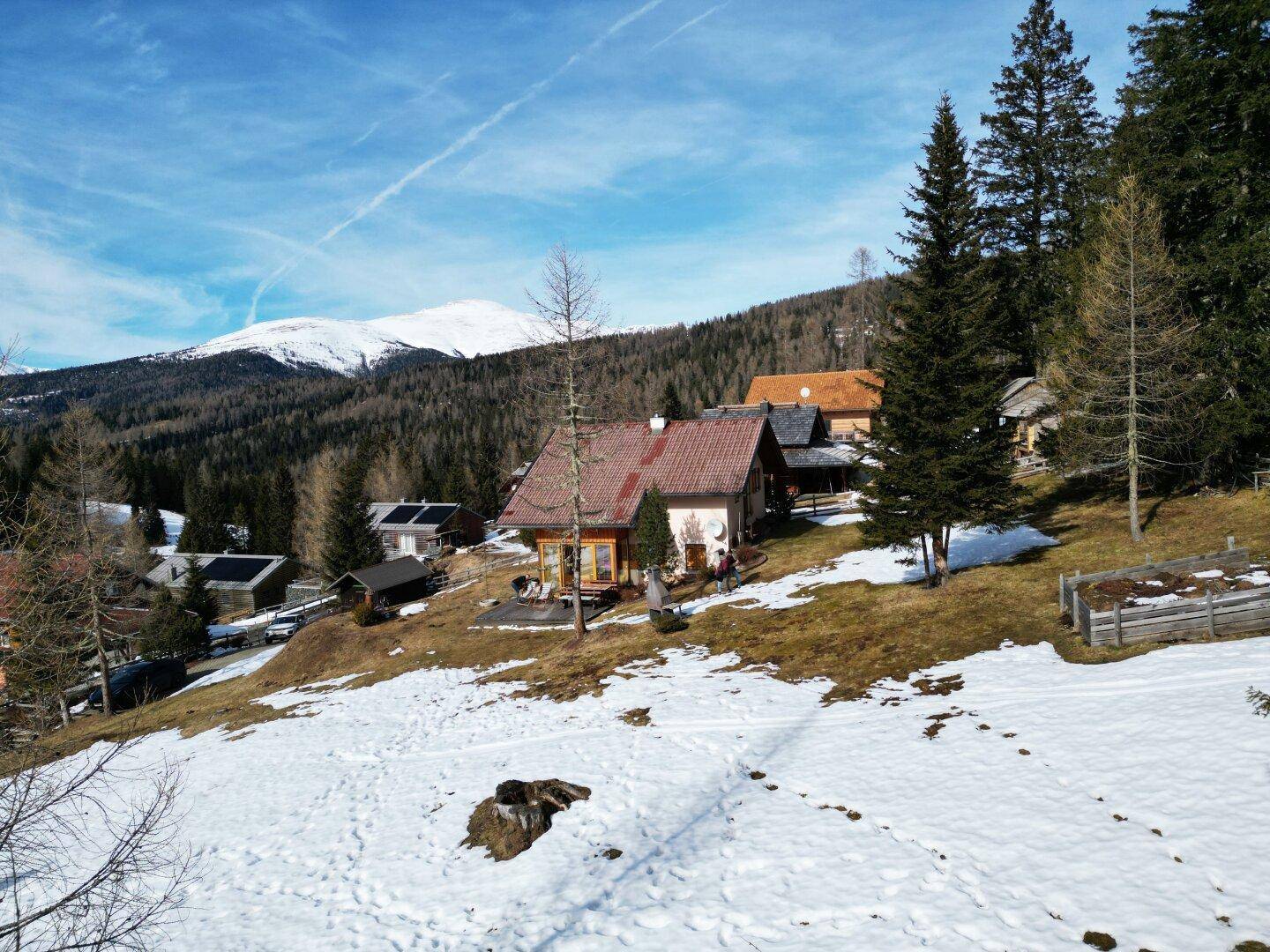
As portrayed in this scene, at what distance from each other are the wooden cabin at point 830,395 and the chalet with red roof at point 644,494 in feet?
112

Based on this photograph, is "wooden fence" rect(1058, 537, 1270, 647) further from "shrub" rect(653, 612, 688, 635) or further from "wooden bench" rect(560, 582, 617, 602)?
"wooden bench" rect(560, 582, 617, 602)

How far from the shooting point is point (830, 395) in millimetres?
70875

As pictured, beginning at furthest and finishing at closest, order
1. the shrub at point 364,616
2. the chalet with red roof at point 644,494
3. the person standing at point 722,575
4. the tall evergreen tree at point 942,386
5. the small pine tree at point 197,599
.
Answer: the small pine tree at point 197,599
the shrub at point 364,616
the chalet with red roof at point 644,494
the person standing at point 722,575
the tall evergreen tree at point 942,386

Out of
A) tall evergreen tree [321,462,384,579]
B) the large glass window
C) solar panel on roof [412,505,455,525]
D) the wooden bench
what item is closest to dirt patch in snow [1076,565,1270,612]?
the wooden bench

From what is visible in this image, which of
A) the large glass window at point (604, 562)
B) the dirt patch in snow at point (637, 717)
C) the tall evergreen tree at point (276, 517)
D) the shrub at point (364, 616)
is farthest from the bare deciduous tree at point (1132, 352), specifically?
the tall evergreen tree at point (276, 517)

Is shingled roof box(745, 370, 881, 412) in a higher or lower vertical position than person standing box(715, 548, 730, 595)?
higher

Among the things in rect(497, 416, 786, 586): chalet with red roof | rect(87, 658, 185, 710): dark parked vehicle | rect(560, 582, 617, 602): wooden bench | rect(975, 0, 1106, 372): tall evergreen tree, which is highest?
rect(975, 0, 1106, 372): tall evergreen tree

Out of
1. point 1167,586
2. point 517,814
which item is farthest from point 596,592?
point 1167,586

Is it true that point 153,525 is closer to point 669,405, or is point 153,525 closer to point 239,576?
point 239,576

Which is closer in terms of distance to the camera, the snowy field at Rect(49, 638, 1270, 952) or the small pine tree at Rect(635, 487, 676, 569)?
the snowy field at Rect(49, 638, 1270, 952)

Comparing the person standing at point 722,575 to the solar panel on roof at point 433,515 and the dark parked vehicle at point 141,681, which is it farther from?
the solar panel on roof at point 433,515

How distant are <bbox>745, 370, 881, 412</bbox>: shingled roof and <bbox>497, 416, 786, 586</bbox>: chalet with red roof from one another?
35577mm

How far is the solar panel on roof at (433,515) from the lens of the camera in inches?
2906

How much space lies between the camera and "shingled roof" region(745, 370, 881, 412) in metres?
69.1
